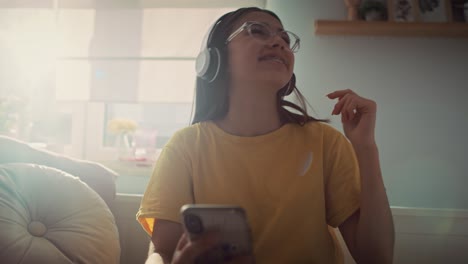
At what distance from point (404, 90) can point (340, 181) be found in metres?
1.17

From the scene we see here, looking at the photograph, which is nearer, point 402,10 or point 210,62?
point 210,62

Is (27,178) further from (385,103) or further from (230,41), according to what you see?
(385,103)

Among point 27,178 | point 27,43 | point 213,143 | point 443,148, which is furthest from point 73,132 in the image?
point 443,148

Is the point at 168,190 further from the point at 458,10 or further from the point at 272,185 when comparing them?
the point at 458,10

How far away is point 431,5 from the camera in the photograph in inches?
74.8

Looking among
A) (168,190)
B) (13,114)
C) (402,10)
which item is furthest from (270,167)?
(13,114)

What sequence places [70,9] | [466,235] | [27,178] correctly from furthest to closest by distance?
[70,9]
[466,235]
[27,178]

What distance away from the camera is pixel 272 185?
0.98 m

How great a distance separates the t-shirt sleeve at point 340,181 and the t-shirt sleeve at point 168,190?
1.22 ft

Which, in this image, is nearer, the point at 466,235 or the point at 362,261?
the point at 362,261

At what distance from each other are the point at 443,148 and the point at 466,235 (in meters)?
0.63

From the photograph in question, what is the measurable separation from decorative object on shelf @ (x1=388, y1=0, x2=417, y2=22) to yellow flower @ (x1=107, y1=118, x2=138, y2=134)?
1.52 m

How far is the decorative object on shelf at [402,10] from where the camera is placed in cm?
187

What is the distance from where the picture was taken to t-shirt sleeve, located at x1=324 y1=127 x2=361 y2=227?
98 centimetres
